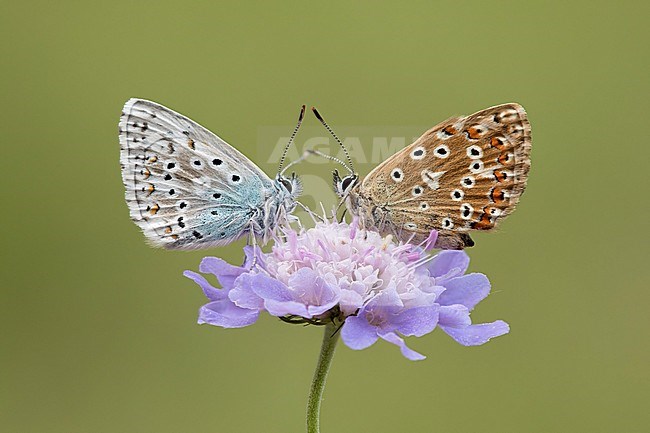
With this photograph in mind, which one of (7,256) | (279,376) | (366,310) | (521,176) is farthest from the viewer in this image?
(7,256)

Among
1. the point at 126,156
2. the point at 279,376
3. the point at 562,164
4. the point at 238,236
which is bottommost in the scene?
the point at 279,376

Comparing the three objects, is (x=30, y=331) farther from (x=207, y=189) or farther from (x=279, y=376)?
(x=207, y=189)

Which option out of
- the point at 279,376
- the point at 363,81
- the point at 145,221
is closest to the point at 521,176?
the point at 145,221

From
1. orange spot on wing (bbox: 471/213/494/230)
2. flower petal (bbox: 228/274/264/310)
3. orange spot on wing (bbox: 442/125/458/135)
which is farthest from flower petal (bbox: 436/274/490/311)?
flower petal (bbox: 228/274/264/310)

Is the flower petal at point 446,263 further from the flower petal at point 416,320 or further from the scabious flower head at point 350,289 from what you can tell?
the flower petal at point 416,320

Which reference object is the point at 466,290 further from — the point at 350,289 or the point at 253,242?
the point at 253,242

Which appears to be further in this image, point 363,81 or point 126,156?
point 363,81

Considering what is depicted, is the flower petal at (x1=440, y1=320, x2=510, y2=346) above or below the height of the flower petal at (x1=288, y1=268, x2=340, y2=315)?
below

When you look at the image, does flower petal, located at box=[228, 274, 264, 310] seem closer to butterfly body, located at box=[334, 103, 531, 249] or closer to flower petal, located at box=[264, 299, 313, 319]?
flower petal, located at box=[264, 299, 313, 319]
